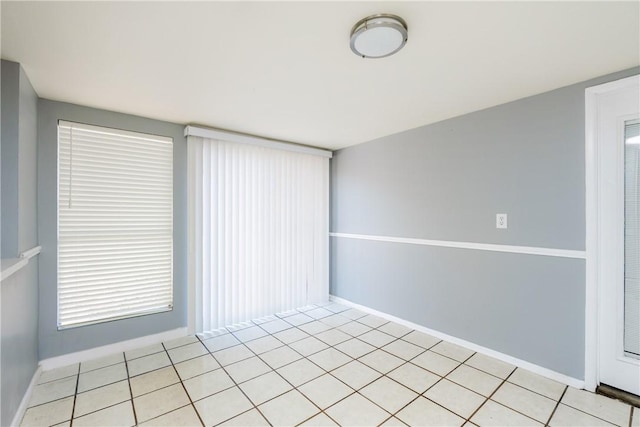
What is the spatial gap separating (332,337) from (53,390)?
91.3 inches

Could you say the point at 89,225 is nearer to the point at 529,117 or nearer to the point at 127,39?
the point at 127,39

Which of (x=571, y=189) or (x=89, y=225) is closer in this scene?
(x=571, y=189)

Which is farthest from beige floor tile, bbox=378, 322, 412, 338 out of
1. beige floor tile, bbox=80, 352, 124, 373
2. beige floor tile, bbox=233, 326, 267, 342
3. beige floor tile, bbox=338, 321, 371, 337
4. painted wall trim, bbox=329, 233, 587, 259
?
beige floor tile, bbox=80, 352, 124, 373

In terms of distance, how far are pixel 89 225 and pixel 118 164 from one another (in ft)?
2.05

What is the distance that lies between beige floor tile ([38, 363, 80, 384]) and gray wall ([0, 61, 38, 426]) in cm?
13

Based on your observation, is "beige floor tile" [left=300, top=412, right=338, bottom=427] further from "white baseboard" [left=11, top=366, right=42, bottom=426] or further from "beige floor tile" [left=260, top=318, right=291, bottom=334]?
"white baseboard" [left=11, top=366, right=42, bottom=426]

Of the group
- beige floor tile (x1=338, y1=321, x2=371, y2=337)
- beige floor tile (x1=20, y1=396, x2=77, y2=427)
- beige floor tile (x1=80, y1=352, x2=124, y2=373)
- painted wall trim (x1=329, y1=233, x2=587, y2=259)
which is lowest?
beige floor tile (x1=338, y1=321, x2=371, y2=337)

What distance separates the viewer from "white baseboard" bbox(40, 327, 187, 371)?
2415 millimetres

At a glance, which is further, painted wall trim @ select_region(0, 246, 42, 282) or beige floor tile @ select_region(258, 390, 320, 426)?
beige floor tile @ select_region(258, 390, 320, 426)

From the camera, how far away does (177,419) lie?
1.80 meters

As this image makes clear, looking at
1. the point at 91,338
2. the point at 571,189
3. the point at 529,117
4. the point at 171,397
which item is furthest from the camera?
the point at 91,338

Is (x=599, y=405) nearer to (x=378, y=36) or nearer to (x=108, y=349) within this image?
(x=378, y=36)

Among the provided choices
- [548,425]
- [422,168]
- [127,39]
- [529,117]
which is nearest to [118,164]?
[127,39]

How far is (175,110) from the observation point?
8.74ft
